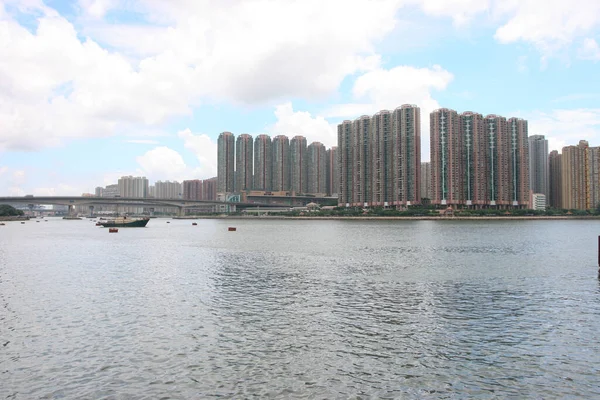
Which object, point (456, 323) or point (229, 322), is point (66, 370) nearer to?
point (229, 322)

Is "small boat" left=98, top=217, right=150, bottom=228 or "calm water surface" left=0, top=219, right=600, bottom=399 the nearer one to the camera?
"calm water surface" left=0, top=219, right=600, bottom=399

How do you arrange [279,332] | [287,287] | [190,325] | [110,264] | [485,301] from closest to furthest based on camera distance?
[279,332] < [190,325] < [485,301] < [287,287] < [110,264]

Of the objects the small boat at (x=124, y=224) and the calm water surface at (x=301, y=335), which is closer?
the calm water surface at (x=301, y=335)

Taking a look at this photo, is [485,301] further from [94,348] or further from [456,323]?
[94,348]

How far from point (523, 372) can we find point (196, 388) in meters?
9.82

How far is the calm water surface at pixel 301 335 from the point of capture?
1262 cm

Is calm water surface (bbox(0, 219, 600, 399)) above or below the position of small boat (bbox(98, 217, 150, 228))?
above

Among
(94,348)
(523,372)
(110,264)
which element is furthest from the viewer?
(110,264)

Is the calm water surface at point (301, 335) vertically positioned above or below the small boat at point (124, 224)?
above

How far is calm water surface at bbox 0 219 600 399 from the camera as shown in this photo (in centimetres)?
1262

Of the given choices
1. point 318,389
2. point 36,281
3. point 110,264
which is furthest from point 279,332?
point 110,264

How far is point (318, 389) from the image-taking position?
12.3 meters

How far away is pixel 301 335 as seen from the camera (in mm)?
17453

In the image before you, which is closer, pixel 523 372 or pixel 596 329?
pixel 523 372
